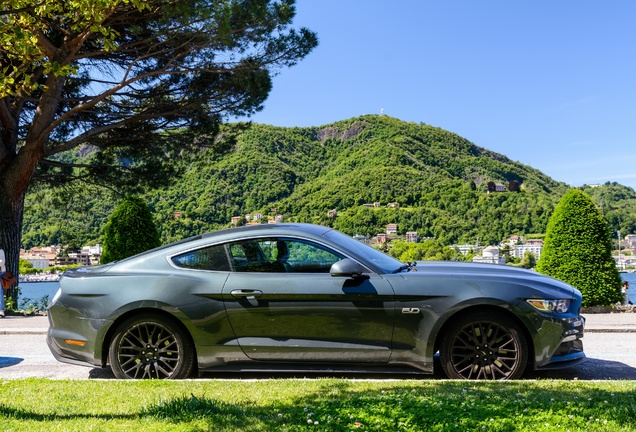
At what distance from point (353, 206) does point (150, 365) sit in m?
61.6

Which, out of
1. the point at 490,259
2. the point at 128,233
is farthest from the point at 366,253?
the point at 490,259

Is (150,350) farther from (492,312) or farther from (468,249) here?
(468,249)

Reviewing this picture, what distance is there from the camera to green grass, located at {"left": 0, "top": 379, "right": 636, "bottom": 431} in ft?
Result: 12.4

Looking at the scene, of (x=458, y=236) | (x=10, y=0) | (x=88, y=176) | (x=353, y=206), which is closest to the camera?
(x=10, y=0)

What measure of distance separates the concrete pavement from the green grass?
4.65 m

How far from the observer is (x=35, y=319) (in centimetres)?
1184

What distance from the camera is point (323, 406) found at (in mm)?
4211

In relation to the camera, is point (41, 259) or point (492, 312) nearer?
point (492, 312)

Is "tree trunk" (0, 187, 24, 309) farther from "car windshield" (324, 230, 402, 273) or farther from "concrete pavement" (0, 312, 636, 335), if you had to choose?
"car windshield" (324, 230, 402, 273)

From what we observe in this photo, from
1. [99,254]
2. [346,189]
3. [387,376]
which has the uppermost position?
[346,189]

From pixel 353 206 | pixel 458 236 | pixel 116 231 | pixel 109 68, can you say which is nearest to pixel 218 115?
pixel 109 68

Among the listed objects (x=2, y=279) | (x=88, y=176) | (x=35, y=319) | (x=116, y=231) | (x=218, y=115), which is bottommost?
(x=35, y=319)

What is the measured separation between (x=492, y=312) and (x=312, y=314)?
164cm

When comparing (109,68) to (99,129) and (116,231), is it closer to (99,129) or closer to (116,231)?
(99,129)
